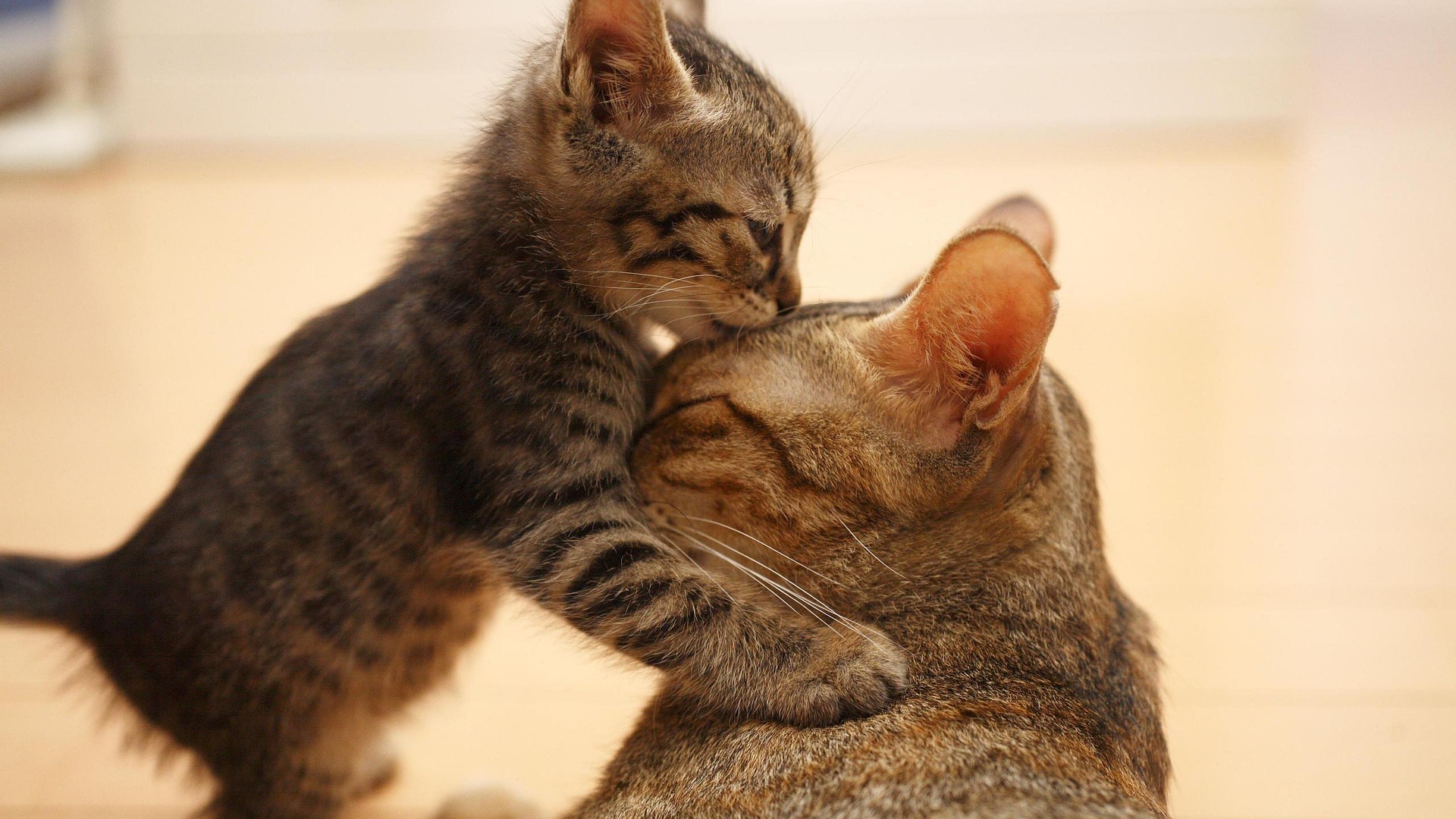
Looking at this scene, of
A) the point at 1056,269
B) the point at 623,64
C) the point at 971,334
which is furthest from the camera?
the point at 1056,269

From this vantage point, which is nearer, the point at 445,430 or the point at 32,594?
the point at 445,430

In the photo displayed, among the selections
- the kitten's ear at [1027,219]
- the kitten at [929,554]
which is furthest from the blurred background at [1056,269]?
the kitten's ear at [1027,219]

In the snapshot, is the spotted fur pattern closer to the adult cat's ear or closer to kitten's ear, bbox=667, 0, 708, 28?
the adult cat's ear

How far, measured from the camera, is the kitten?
1489 mm

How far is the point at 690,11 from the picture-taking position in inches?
107

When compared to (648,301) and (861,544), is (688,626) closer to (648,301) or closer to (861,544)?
(861,544)

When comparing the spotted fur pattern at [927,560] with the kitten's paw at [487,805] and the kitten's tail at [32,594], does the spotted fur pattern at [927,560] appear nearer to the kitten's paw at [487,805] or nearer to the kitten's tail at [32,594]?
the kitten's paw at [487,805]

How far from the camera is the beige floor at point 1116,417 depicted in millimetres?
2484

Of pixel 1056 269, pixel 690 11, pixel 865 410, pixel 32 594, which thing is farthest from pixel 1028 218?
pixel 1056 269

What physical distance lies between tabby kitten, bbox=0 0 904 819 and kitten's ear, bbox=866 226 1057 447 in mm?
416

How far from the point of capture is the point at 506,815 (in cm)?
229

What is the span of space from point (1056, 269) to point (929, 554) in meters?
3.64

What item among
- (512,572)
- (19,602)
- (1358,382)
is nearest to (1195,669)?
(512,572)

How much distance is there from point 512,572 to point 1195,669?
162 centimetres
